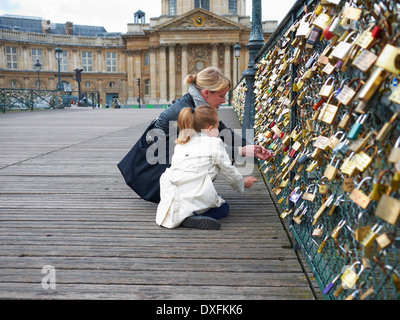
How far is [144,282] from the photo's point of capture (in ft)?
8.63

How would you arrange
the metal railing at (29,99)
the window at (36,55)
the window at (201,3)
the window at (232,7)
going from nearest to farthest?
the metal railing at (29,99) → the window at (201,3) → the window at (232,7) → the window at (36,55)

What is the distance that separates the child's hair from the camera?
3799 mm

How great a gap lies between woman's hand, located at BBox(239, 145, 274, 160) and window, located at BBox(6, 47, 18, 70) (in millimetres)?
69221

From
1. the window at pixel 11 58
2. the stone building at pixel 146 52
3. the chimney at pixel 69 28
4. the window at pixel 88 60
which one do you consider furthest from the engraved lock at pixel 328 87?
the chimney at pixel 69 28

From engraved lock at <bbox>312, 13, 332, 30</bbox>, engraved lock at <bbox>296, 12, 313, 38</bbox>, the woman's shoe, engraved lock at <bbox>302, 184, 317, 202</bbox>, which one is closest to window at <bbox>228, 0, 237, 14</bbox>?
the woman's shoe

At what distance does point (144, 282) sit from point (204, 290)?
37 cm

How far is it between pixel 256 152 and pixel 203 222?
1093 millimetres

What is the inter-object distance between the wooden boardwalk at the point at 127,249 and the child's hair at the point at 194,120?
81 cm

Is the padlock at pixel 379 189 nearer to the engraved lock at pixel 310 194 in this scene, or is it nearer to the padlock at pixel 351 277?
the padlock at pixel 351 277

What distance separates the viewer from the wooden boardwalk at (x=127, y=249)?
2.54 m

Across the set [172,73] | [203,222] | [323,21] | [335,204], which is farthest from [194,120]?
[172,73]

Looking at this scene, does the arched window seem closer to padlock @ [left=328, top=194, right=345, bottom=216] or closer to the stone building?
the stone building

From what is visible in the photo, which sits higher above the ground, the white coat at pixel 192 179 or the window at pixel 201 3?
the window at pixel 201 3
